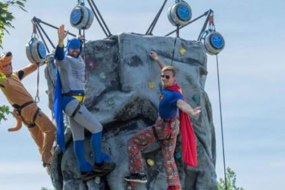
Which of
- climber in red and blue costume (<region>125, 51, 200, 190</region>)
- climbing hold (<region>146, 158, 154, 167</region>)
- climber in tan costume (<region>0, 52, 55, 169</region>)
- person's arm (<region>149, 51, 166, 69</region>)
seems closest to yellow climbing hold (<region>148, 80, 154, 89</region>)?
person's arm (<region>149, 51, 166, 69</region>)

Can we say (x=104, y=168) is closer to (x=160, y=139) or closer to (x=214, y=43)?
(x=160, y=139)

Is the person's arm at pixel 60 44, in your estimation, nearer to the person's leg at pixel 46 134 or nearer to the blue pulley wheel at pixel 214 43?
the person's leg at pixel 46 134

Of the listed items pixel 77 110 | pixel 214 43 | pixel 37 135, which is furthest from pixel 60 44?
pixel 214 43

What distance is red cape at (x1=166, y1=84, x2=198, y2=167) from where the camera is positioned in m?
11.2

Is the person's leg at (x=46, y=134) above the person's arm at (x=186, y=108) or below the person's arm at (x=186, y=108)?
below

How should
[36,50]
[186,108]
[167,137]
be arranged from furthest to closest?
[36,50] < [167,137] < [186,108]

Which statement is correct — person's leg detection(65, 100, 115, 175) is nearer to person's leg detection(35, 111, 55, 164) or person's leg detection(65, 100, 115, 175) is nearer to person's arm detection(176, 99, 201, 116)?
person's arm detection(176, 99, 201, 116)

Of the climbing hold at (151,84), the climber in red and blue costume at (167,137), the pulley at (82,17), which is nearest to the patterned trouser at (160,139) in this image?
the climber in red and blue costume at (167,137)

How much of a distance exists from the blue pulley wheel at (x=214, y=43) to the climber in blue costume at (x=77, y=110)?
2380 millimetres

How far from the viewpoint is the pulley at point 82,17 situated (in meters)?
12.6

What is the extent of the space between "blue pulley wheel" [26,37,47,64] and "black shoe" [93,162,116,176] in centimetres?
225

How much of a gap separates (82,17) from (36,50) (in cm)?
88

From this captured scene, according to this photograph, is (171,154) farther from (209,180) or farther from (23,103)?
(23,103)

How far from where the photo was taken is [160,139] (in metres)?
11.3
